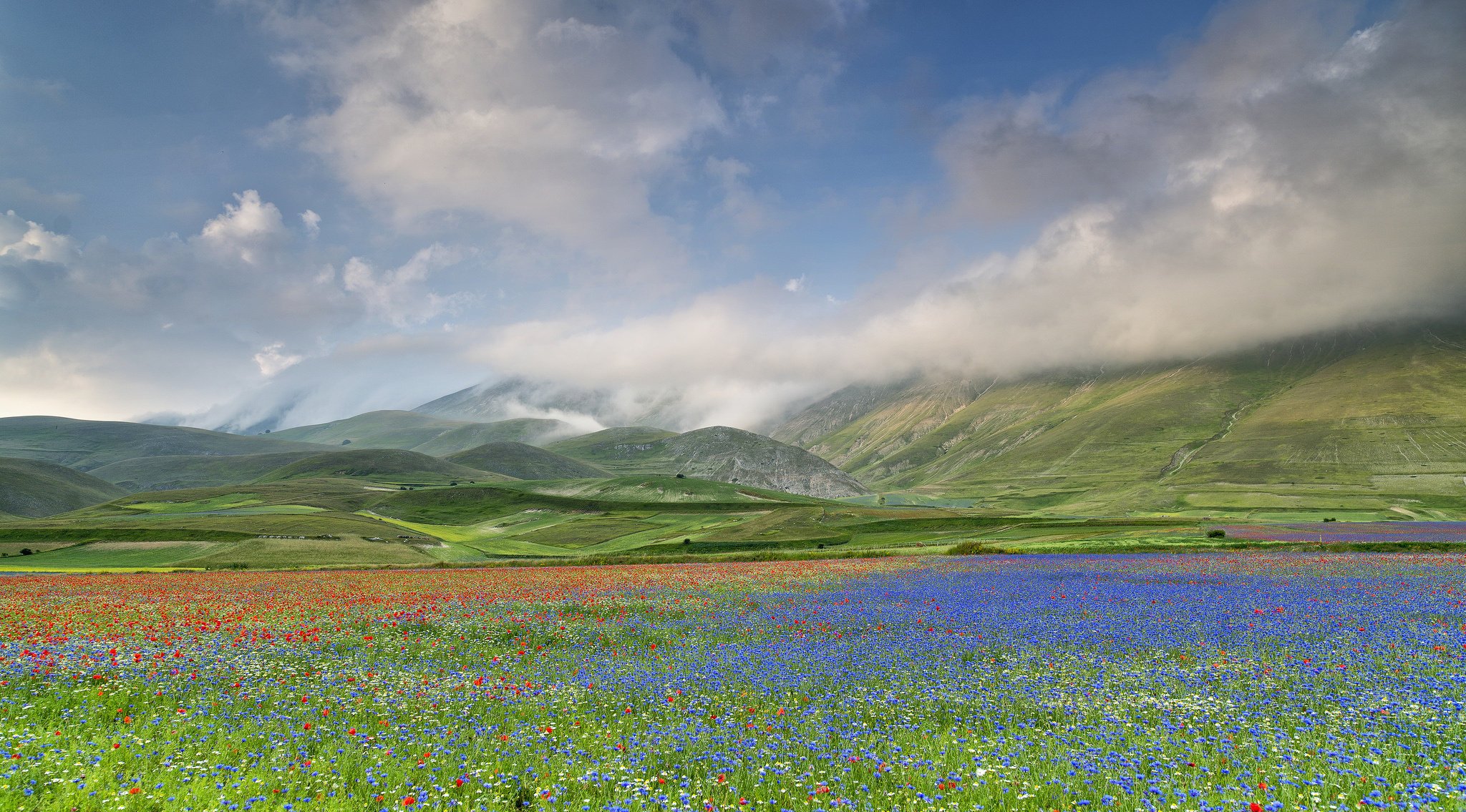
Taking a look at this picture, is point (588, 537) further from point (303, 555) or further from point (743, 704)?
point (743, 704)

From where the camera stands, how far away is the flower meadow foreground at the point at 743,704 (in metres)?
8.54

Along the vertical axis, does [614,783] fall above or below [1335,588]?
above

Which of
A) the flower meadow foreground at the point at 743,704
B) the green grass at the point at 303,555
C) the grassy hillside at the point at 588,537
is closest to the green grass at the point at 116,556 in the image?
the grassy hillside at the point at 588,537

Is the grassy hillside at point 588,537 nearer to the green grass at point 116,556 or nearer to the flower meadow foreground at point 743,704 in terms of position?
the green grass at point 116,556

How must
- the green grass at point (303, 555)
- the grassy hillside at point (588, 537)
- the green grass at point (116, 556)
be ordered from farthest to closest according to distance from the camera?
the green grass at point (116, 556) → the green grass at point (303, 555) → the grassy hillside at point (588, 537)

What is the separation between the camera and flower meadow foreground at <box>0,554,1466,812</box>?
336 inches

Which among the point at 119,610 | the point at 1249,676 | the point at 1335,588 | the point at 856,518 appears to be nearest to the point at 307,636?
the point at 119,610

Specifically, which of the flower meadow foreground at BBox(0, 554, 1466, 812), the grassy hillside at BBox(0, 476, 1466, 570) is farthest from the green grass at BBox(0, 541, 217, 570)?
the flower meadow foreground at BBox(0, 554, 1466, 812)

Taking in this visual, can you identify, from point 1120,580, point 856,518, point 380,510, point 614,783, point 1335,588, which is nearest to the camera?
point 614,783

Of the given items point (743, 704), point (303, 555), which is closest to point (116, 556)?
point (303, 555)

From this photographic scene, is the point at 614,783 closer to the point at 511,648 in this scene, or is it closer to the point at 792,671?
the point at 792,671

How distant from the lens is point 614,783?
362 inches

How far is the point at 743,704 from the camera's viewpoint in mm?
12953

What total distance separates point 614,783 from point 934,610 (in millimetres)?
17756
